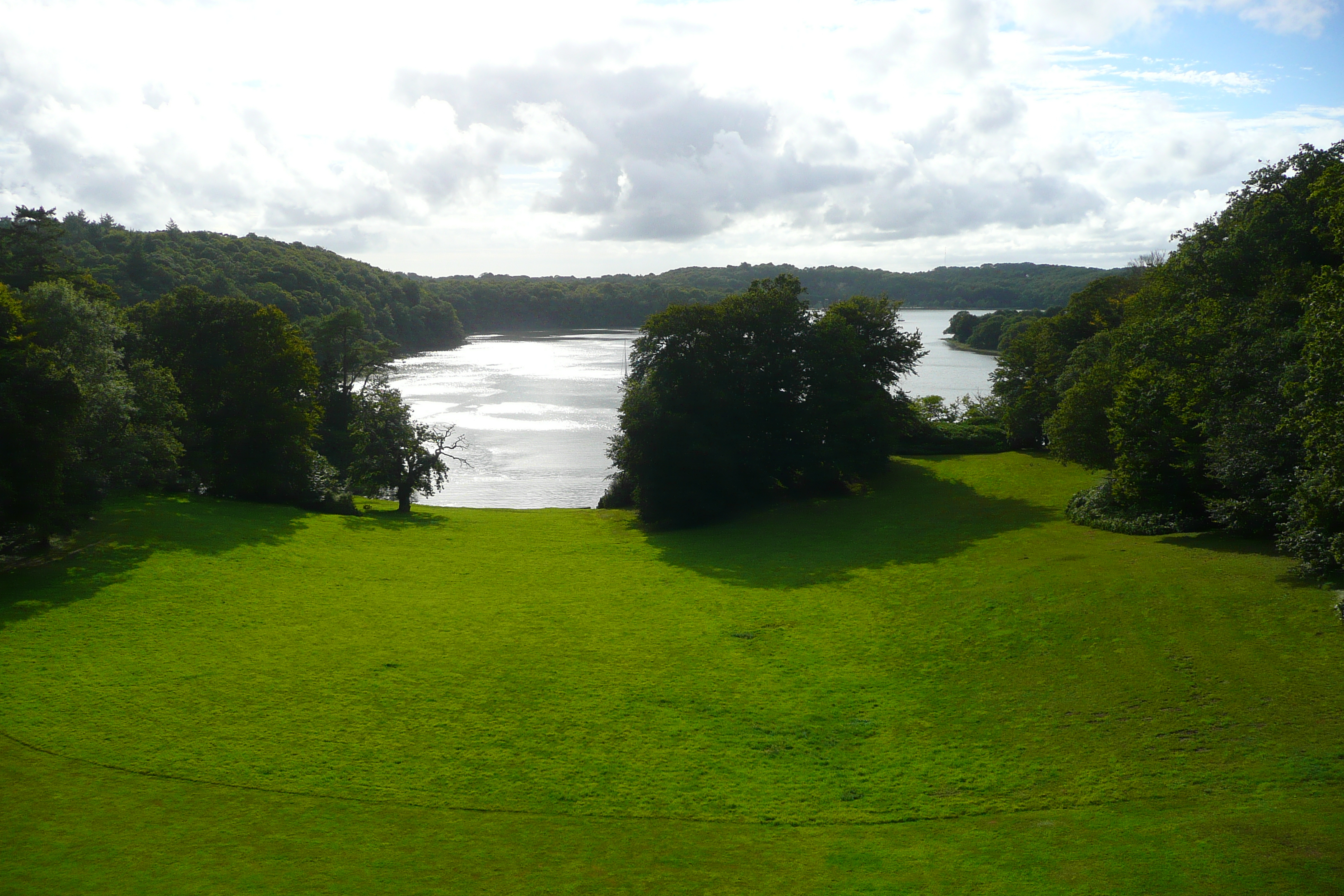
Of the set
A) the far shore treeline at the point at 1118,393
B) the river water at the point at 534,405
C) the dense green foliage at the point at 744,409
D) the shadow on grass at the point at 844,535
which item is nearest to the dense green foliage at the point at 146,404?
the river water at the point at 534,405

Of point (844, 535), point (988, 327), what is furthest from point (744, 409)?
point (988, 327)

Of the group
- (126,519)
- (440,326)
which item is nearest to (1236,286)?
(126,519)

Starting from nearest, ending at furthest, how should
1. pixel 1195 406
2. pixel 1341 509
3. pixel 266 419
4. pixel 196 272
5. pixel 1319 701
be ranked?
pixel 1319 701 → pixel 1341 509 → pixel 1195 406 → pixel 266 419 → pixel 196 272

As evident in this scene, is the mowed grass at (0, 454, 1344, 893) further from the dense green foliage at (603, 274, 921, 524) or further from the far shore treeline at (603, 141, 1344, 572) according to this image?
the dense green foliage at (603, 274, 921, 524)

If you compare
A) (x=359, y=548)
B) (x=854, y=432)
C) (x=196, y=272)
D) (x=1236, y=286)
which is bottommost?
(x=359, y=548)

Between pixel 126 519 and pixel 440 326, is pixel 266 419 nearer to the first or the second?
pixel 126 519

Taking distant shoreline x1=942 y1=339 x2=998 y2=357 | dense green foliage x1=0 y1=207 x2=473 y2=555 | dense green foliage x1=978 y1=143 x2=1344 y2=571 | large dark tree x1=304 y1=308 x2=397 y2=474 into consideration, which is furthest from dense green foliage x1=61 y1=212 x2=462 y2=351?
distant shoreline x1=942 y1=339 x2=998 y2=357

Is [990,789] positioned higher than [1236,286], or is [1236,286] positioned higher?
[1236,286]
